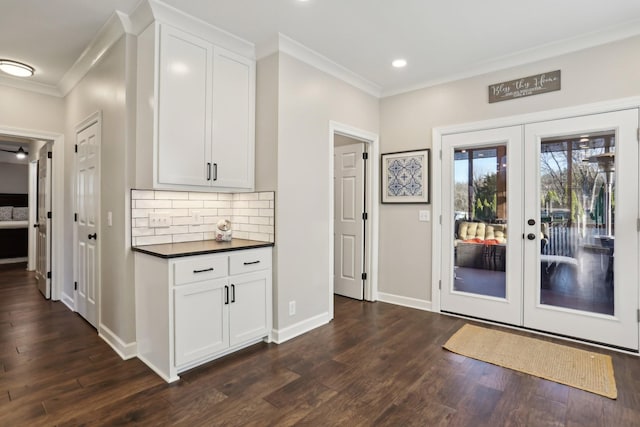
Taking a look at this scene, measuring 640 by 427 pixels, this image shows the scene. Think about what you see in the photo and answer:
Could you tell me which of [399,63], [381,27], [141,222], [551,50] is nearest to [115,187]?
[141,222]

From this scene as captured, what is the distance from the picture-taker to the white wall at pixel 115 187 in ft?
8.90

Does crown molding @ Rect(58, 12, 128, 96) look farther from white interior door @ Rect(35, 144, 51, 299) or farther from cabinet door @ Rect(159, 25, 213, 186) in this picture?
white interior door @ Rect(35, 144, 51, 299)

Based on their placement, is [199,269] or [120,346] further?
[120,346]

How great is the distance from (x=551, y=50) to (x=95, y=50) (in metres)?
4.17

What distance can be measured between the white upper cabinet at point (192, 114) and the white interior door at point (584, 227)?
273cm

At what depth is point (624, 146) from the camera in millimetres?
2818

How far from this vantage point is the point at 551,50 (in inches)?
122

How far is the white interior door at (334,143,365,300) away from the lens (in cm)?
433

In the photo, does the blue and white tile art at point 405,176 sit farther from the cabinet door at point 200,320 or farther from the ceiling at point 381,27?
the cabinet door at point 200,320

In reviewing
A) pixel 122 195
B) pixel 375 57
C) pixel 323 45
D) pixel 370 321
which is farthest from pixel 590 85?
pixel 122 195

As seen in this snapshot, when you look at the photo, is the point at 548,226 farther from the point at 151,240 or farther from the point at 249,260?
the point at 151,240

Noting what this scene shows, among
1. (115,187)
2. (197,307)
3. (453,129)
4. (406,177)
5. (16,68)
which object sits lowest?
(197,307)

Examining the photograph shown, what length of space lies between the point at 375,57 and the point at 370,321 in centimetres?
269

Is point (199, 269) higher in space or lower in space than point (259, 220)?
lower
